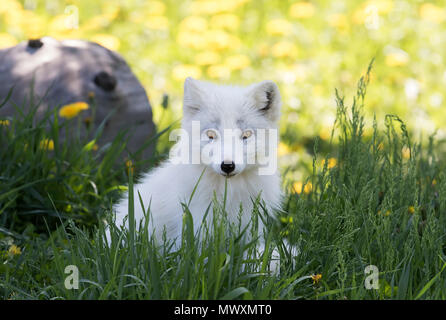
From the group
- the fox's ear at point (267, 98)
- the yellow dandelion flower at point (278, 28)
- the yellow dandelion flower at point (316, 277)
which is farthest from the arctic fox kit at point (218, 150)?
the yellow dandelion flower at point (278, 28)

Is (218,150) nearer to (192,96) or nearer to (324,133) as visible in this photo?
(192,96)

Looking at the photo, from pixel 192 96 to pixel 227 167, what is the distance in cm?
54

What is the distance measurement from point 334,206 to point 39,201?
2.05 meters

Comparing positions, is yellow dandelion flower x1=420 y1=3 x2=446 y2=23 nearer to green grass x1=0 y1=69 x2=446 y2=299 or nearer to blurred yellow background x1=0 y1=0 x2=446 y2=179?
blurred yellow background x1=0 y1=0 x2=446 y2=179

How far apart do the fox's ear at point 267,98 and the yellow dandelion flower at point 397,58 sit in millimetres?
3955

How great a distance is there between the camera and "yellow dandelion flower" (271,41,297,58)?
7.23 meters

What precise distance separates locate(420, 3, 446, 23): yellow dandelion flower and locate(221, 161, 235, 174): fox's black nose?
5850 mm

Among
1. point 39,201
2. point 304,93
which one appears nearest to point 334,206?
point 39,201

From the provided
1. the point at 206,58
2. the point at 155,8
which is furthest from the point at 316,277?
the point at 155,8

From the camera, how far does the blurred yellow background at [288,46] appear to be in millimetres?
6871

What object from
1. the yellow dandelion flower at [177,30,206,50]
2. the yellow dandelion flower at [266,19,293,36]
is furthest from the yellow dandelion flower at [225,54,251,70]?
the yellow dandelion flower at [266,19,293,36]

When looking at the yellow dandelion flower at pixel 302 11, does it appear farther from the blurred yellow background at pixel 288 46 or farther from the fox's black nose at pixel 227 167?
the fox's black nose at pixel 227 167

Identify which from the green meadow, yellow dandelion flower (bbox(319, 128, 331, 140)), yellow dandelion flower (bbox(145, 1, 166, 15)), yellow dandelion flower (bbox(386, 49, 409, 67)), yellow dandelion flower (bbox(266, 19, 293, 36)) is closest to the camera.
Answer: the green meadow

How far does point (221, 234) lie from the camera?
275 centimetres
